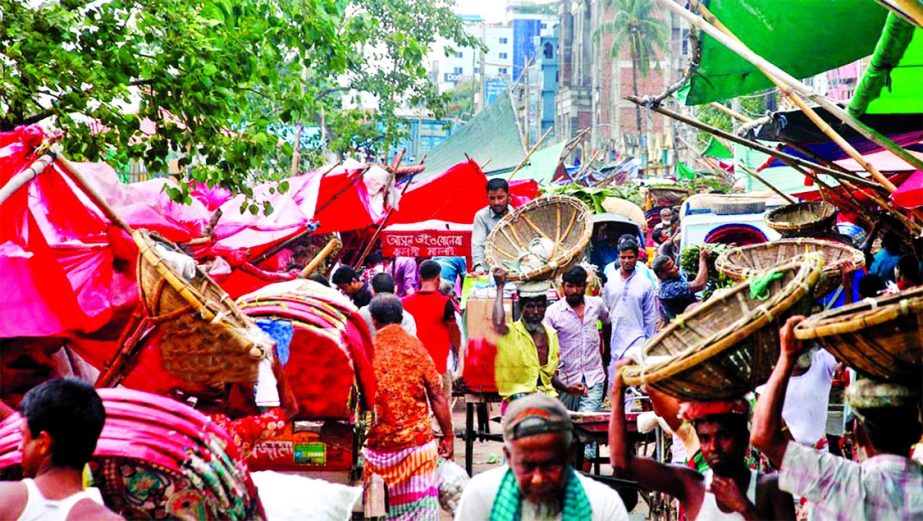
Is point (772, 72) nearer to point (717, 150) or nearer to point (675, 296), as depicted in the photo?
point (675, 296)

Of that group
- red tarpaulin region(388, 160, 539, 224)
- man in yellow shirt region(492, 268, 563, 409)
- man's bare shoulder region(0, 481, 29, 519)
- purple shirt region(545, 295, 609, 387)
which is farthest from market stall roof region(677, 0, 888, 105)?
red tarpaulin region(388, 160, 539, 224)

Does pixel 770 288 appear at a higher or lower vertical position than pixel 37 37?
lower

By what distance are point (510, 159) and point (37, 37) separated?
68.1 ft

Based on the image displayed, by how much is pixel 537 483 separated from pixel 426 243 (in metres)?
11.9

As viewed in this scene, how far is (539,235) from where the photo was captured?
485 inches

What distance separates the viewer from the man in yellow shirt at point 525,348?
996cm

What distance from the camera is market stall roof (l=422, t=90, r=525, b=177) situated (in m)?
28.7

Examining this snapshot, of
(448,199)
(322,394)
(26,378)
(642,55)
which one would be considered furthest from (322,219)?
(642,55)

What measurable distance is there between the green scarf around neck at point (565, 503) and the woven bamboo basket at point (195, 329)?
211 cm

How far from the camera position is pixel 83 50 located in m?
8.80

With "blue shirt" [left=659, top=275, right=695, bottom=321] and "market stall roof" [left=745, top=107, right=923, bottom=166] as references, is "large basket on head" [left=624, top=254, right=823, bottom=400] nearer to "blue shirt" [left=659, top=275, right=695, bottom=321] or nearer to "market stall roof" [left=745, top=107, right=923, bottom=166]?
"market stall roof" [left=745, top=107, right=923, bottom=166]

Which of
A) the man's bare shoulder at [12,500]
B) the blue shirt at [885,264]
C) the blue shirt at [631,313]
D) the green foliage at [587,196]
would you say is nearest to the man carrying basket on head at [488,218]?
the blue shirt at [631,313]

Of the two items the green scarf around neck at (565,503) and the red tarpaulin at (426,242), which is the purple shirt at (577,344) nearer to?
the red tarpaulin at (426,242)

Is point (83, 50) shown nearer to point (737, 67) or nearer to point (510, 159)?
point (737, 67)
